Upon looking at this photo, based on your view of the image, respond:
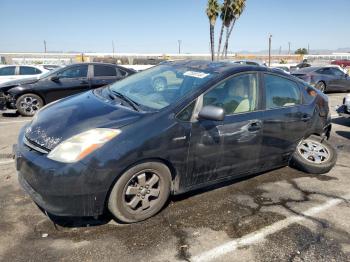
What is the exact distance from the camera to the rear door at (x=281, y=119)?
4027 millimetres

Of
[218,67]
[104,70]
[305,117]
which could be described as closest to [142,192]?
[218,67]

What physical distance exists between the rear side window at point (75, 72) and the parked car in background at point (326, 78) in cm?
972

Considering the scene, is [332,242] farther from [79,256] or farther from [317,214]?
[79,256]

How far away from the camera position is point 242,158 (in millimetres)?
3836

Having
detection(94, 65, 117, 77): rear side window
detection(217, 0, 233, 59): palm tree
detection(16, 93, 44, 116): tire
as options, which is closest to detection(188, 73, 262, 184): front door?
detection(94, 65, 117, 77): rear side window

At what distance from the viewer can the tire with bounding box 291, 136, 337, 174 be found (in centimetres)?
468

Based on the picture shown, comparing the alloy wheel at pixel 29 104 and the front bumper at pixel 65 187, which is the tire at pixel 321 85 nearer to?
the alloy wheel at pixel 29 104

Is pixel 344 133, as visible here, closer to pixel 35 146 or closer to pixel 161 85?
pixel 161 85

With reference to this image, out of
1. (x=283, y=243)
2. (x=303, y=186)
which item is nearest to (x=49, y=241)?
(x=283, y=243)

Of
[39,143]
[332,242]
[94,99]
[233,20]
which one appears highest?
[233,20]

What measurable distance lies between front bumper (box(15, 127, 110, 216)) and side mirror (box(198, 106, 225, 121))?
1162 mm

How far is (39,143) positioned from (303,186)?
3.30 meters

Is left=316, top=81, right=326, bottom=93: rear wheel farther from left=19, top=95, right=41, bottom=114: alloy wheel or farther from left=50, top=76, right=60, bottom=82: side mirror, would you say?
left=19, top=95, right=41, bottom=114: alloy wheel

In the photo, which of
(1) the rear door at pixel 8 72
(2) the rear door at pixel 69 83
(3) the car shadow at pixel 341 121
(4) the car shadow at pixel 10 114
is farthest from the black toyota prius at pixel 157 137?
(1) the rear door at pixel 8 72
